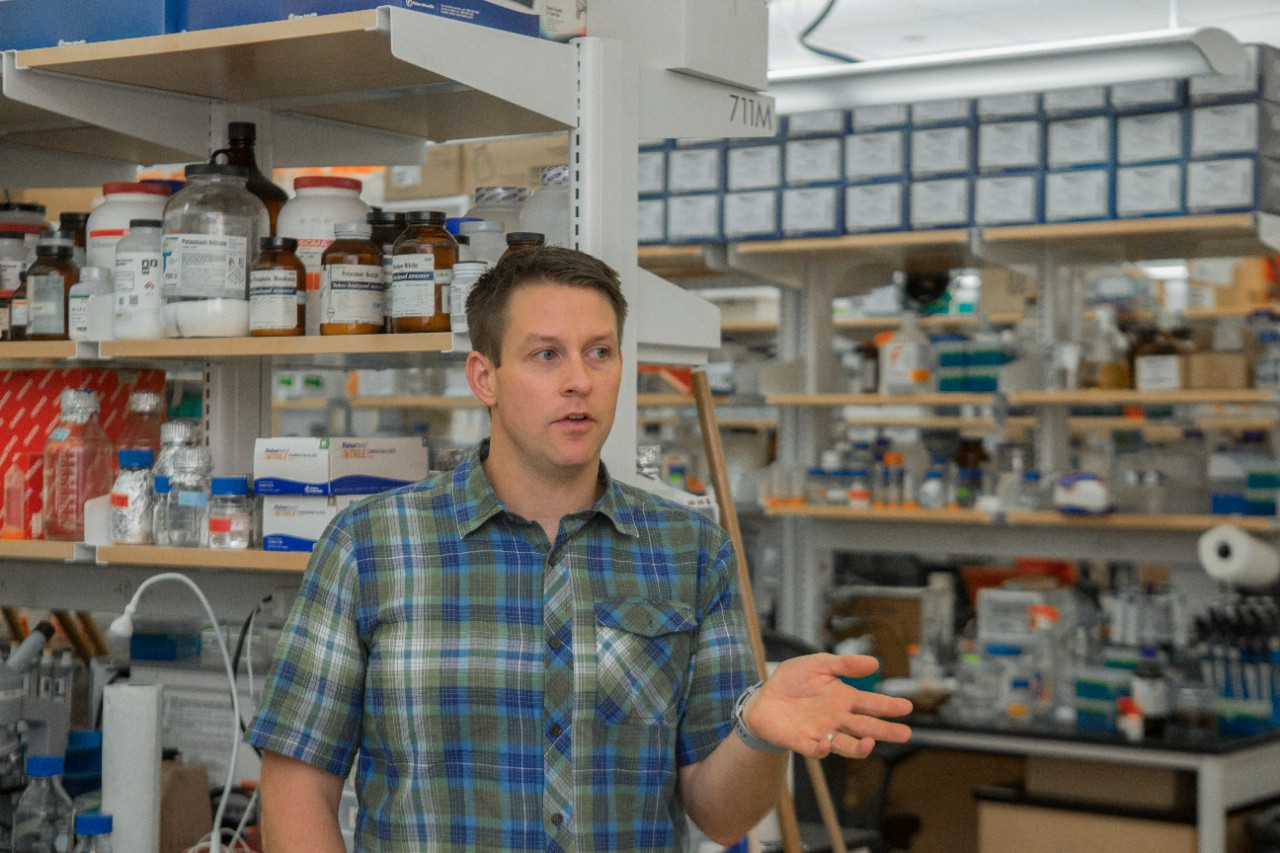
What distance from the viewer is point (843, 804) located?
3912mm

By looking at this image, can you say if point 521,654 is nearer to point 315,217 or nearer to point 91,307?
point 315,217

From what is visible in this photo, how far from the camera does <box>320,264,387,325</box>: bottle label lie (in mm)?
2160

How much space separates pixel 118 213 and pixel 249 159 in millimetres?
234

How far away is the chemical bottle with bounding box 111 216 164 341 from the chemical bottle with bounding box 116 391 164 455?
0.79 feet

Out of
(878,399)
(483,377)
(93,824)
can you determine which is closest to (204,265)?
(483,377)

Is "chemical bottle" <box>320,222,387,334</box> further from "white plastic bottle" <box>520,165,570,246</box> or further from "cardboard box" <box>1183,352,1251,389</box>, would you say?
"cardboard box" <box>1183,352,1251,389</box>

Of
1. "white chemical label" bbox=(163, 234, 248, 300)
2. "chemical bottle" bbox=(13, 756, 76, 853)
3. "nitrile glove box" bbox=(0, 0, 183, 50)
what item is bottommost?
"chemical bottle" bbox=(13, 756, 76, 853)

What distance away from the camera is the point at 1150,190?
436cm

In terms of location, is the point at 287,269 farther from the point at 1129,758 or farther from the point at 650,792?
the point at 1129,758

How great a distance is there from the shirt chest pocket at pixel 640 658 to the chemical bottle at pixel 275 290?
0.82 metres

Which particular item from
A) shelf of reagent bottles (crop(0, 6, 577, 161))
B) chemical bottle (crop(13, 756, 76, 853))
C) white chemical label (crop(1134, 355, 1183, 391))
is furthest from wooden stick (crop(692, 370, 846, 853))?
white chemical label (crop(1134, 355, 1183, 391))

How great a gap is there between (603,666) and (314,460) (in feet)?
2.60

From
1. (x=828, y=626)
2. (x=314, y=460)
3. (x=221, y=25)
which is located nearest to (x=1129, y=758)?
(x=828, y=626)

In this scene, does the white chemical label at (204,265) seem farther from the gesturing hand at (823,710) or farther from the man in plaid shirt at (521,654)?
the gesturing hand at (823,710)
